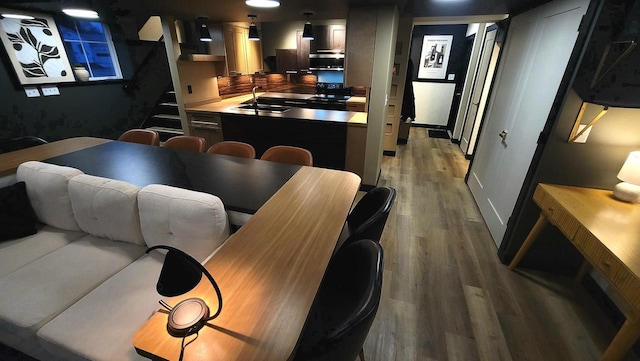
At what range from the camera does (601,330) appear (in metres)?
1.64

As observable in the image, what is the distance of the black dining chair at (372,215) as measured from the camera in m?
1.20

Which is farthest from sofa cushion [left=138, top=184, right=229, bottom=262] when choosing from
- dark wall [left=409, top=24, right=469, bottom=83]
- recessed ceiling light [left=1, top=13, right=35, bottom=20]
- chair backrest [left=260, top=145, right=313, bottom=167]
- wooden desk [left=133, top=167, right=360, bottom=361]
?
dark wall [left=409, top=24, right=469, bottom=83]

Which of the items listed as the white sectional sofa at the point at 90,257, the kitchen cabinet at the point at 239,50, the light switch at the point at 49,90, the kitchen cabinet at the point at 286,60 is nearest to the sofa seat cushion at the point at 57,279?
the white sectional sofa at the point at 90,257

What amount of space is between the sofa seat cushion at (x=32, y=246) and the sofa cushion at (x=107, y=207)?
17 centimetres

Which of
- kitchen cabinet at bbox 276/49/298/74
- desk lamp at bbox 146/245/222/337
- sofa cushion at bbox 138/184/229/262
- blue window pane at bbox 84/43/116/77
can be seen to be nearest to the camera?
desk lamp at bbox 146/245/222/337

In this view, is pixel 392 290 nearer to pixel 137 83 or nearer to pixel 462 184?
pixel 462 184

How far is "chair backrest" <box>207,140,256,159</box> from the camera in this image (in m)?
2.24

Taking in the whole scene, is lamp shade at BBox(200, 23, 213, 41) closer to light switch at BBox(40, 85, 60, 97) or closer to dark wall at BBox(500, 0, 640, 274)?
light switch at BBox(40, 85, 60, 97)

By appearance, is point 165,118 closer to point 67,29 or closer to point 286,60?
point 67,29

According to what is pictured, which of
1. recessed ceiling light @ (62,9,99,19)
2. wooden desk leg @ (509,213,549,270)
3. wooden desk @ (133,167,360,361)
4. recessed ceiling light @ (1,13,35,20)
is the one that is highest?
recessed ceiling light @ (1,13,35,20)

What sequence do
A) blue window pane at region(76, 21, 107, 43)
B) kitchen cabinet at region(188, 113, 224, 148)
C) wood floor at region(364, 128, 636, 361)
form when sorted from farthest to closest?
blue window pane at region(76, 21, 107, 43) → kitchen cabinet at region(188, 113, 224, 148) → wood floor at region(364, 128, 636, 361)

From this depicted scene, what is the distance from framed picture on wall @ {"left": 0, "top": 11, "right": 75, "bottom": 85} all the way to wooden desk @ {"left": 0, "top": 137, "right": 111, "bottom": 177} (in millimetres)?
2397

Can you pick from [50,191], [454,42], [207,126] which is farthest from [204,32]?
[454,42]

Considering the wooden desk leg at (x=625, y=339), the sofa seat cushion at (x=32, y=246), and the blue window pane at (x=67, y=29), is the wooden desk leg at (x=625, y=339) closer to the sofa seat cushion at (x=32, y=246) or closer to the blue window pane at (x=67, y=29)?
the sofa seat cushion at (x=32, y=246)
